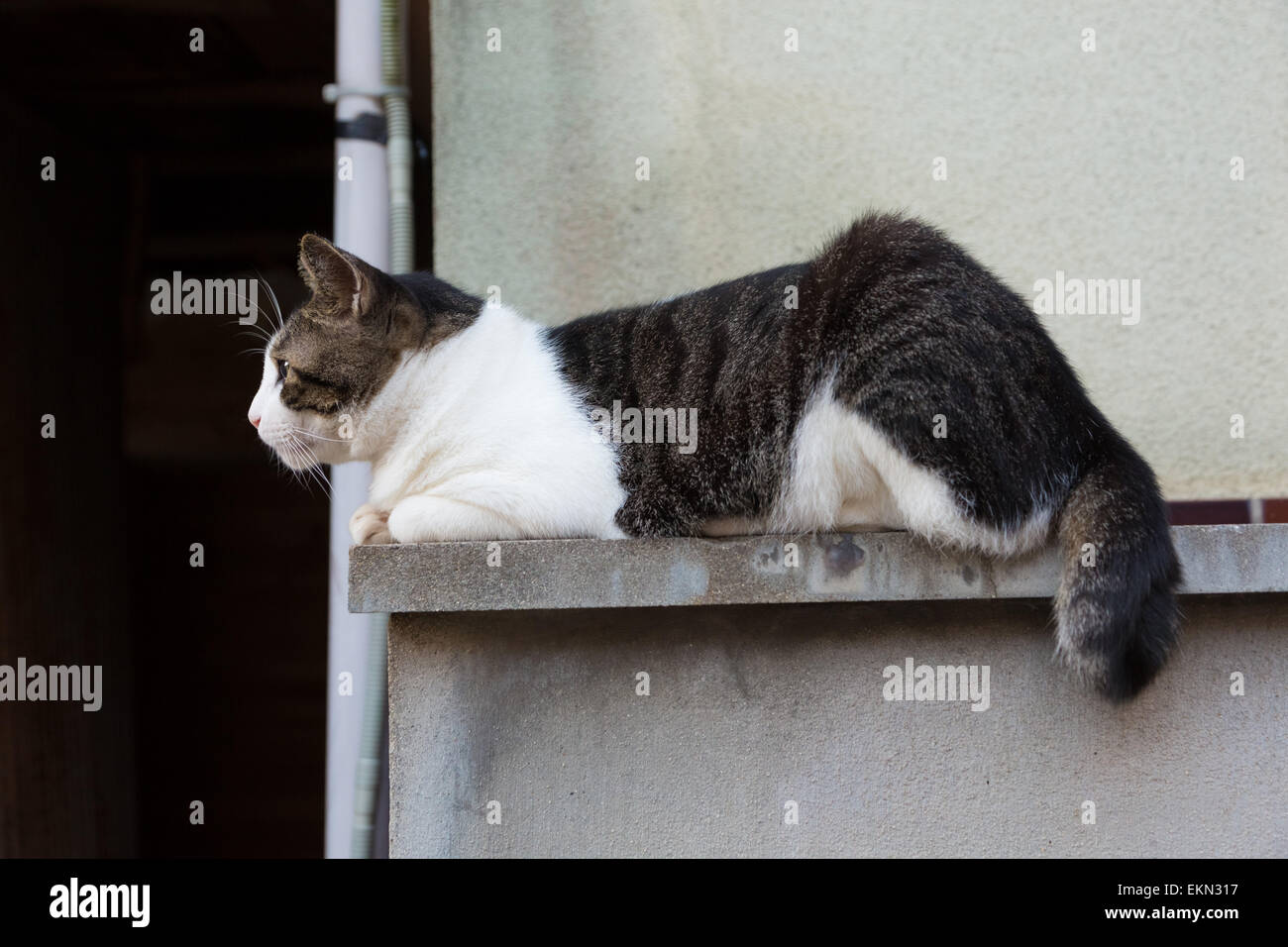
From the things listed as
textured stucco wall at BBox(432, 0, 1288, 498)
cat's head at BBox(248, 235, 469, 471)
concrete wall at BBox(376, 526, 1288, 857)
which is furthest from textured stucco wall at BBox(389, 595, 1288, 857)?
textured stucco wall at BBox(432, 0, 1288, 498)

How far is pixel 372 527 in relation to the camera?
2.17 metres

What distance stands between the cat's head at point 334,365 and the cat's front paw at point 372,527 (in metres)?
0.14

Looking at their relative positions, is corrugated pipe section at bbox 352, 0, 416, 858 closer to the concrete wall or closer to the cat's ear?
the cat's ear

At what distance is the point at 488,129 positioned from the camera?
10.5 ft

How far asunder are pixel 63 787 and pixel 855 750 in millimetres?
4046

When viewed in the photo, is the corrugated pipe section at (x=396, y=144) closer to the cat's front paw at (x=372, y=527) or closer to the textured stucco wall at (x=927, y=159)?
the textured stucco wall at (x=927, y=159)

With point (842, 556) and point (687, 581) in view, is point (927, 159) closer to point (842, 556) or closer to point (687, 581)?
point (842, 556)

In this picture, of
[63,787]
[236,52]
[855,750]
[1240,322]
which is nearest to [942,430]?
[855,750]

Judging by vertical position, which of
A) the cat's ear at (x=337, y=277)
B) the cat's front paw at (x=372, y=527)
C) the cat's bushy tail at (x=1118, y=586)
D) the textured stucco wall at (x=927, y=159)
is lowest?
the cat's bushy tail at (x=1118, y=586)

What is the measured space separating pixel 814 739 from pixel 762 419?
0.59 meters

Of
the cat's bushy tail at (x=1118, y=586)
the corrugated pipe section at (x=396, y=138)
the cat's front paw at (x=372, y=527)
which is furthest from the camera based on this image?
the corrugated pipe section at (x=396, y=138)

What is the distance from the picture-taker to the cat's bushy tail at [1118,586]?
5.80 ft

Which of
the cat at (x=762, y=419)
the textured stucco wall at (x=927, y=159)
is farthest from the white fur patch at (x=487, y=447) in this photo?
the textured stucco wall at (x=927, y=159)

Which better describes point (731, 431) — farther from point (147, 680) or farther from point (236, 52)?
point (147, 680)
